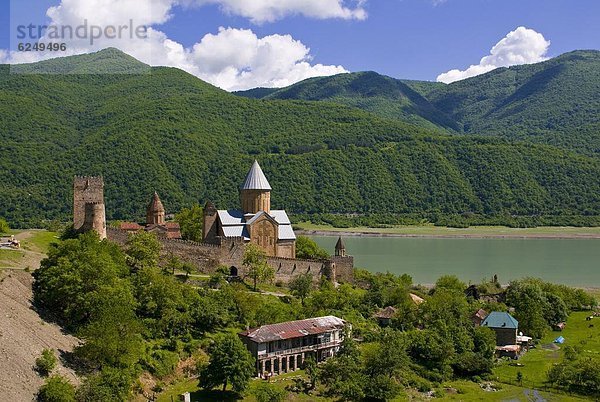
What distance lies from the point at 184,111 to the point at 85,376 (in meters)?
117

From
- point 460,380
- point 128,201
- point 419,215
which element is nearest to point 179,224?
point 460,380

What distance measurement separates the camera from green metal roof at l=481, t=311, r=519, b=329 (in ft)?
113

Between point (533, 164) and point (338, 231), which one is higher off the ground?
point (533, 164)

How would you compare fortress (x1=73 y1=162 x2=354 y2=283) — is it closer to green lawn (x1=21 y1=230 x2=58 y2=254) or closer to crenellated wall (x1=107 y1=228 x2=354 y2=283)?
crenellated wall (x1=107 y1=228 x2=354 y2=283)

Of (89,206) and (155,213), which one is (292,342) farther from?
(155,213)

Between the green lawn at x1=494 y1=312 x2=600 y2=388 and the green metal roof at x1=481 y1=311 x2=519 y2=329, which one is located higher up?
the green metal roof at x1=481 y1=311 x2=519 y2=329

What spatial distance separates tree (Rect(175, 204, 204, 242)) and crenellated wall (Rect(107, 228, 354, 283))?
595 centimetres

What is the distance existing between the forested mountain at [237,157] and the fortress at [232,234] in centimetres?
5207

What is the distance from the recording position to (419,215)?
386 ft

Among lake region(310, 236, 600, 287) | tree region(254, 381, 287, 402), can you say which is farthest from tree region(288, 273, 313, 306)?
lake region(310, 236, 600, 287)

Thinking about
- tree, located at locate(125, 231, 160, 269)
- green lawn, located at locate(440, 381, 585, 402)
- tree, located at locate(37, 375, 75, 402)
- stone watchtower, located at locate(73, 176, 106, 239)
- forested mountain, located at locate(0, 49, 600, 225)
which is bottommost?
green lawn, located at locate(440, 381, 585, 402)

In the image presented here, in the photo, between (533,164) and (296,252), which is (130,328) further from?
(533,164)

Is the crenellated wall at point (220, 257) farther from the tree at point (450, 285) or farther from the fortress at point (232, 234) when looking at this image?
the tree at point (450, 285)

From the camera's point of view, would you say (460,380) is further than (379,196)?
No
